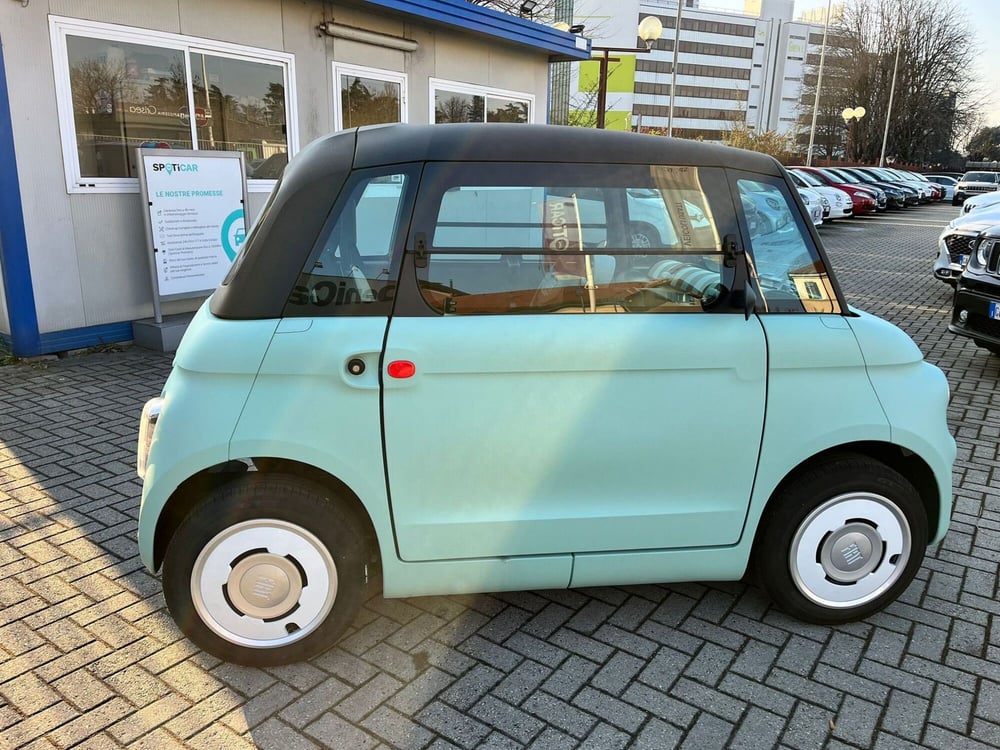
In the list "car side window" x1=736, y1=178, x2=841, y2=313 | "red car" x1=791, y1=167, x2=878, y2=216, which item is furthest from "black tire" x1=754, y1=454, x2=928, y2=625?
"red car" x1=791, y1=167, x2=878, y2=216

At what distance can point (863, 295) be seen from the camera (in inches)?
430

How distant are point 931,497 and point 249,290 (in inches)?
109

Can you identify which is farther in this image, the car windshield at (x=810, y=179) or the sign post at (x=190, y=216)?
the car windshield at (x=810, y=179)

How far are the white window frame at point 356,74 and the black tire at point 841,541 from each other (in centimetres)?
757

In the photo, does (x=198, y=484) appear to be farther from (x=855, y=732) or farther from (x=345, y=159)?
(x=855, y=732)

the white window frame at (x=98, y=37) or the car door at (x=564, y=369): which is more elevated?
the white window frame at (x=98, y=37)

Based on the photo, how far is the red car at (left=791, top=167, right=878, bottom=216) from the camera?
24.7 metres

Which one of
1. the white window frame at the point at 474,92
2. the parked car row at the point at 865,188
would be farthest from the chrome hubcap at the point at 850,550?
the parked car row at the point at 865,188

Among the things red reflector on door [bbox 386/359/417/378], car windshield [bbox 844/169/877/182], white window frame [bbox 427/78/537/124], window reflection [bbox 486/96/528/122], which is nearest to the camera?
red reflector on door [bbox 386/359/417/378]

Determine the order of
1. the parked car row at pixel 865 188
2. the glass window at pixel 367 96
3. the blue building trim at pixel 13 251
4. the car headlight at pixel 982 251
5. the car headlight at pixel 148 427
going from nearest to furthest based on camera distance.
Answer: the car headlight at pixel 148 427 → the blue building trim at pixel 13 251 → the car headlight at pixel 982 251 → the glass window at pixel 367 96 → the parked car row at pixel 865 188

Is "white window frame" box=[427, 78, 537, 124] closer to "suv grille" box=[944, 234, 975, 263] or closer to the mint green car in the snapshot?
"suv grille" box=[944, 234, 975, 263]

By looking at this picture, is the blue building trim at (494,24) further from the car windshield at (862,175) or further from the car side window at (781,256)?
the car windshield at (862,175)

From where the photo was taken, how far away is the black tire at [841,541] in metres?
2.93

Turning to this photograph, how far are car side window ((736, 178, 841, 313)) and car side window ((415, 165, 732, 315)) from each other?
0.14 m
